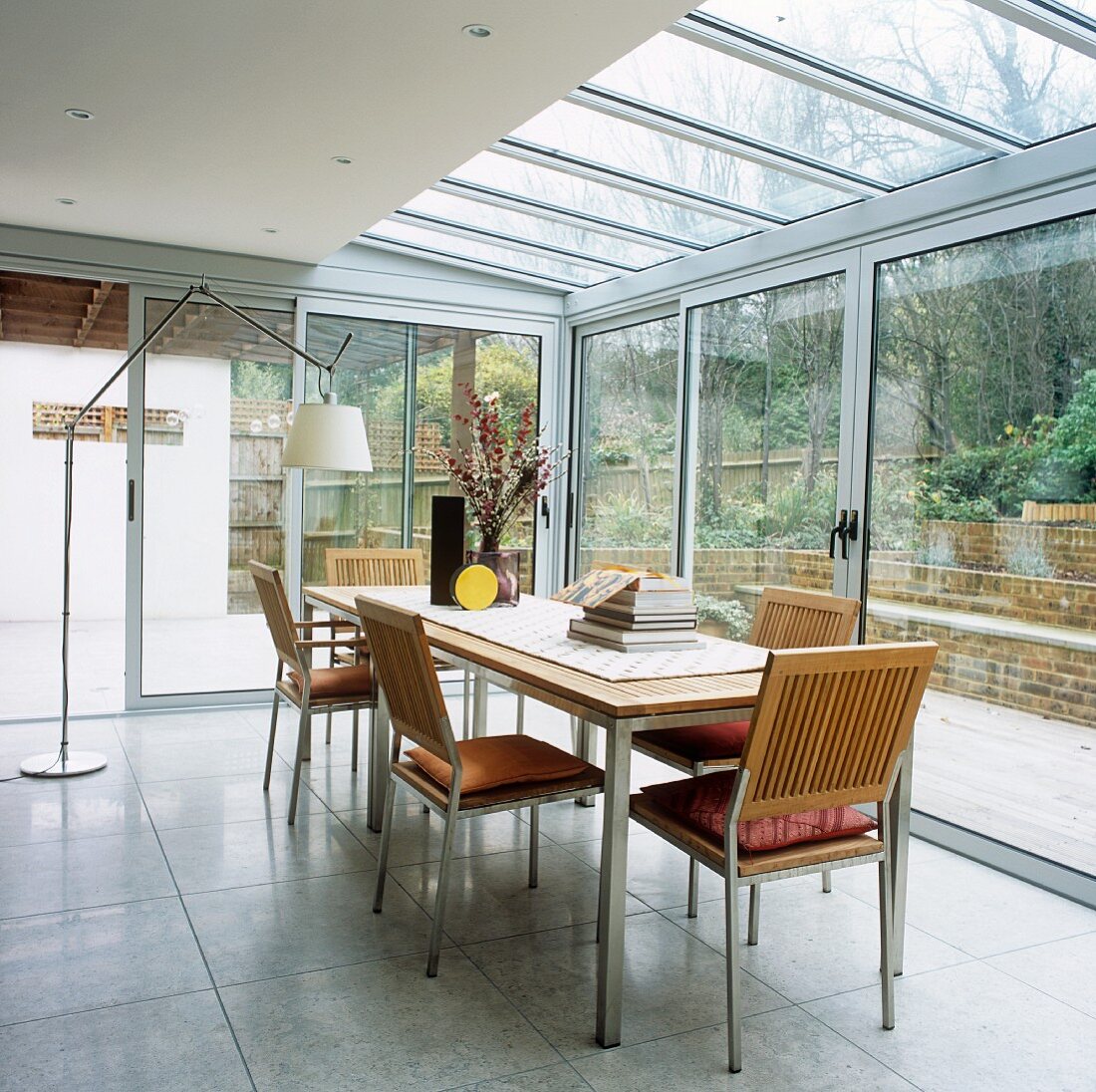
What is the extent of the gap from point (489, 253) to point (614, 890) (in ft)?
13.8

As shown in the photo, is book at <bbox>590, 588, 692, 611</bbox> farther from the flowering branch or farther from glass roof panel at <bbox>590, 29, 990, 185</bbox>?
glass roof panel at <bbox>590, 29, 990, 185</bbox>

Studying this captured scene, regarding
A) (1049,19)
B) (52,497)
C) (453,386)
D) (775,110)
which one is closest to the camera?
(1049,19)

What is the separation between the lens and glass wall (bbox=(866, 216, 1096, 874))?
319 cm

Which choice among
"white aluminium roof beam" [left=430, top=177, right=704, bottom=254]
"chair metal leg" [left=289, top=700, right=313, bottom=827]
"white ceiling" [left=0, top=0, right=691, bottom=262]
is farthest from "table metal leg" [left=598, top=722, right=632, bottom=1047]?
"white aluminium roof beam" [left=430, top=177, right=704, bottom=254]

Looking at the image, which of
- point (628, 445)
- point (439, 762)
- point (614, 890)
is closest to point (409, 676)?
point (439, 762)

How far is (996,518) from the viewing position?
3.45 metres

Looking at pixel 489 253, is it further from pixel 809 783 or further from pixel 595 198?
pixel 809 783

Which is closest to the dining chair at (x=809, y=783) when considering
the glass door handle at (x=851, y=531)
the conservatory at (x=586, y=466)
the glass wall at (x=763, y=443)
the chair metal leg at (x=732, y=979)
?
the chair metal leg at (x=732, y=979)

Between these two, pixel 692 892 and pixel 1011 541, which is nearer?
pixel 692 892

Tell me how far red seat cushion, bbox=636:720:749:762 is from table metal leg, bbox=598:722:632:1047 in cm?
80

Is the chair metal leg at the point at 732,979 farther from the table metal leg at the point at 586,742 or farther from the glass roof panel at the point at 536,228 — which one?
the glass roof panel at the point at 536,228

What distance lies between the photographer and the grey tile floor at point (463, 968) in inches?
84.2

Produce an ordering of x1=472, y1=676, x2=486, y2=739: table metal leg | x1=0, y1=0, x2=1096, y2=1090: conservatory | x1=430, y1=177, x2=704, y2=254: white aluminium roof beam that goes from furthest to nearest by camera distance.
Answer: x1=430, y1=177, x2=704, y2=254: white aluminium roof beam
x1=472, y1=676, x2=486, y2=739: table metal leg
x1=0, y1=0, x2=1096, y2=1090: conservatory

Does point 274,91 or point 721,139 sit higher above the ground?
point 721,139
